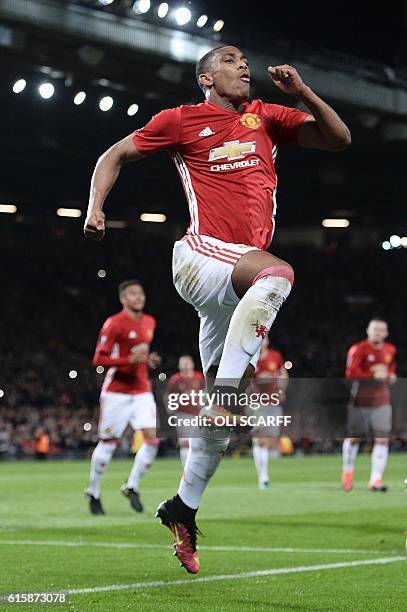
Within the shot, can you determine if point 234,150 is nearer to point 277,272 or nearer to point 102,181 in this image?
point 102,181

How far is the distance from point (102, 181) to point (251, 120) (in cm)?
98

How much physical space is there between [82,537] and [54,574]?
7.13 feet

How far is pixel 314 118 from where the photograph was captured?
18.9ft

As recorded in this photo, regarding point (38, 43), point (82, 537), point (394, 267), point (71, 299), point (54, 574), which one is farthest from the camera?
point (394, 267)

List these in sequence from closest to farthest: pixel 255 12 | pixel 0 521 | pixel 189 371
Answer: pixel 0 521 < pixel 189 371 < pixel 255 12

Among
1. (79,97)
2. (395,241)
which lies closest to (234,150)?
(79,97)

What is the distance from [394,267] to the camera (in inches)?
1644

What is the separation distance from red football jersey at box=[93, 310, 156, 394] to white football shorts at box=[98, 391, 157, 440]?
84 millimetres

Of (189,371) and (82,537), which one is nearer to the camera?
(82,537)

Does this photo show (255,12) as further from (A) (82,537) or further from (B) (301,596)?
(B) (301,596)

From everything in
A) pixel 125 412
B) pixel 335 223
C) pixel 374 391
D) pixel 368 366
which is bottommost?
pixel 125 412

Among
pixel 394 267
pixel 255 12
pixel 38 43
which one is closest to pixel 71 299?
pixel 394 267

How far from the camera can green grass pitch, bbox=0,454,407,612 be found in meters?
5.95

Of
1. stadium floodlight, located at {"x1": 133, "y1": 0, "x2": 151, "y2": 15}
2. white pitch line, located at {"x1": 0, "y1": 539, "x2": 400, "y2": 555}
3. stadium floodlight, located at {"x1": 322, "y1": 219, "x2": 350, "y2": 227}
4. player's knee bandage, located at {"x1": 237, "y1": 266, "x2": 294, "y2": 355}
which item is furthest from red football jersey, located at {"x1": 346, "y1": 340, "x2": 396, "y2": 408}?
stadium floodlight, located at {"x1": 322, "y1": 219, "x2": 350, "y2": 227}
